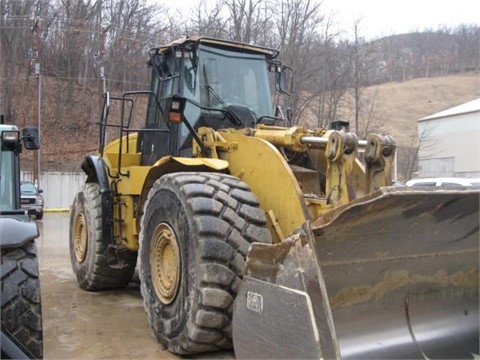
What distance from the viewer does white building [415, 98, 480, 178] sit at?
116ft

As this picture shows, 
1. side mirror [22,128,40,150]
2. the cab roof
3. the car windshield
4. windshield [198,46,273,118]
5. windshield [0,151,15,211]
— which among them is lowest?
the car windshield

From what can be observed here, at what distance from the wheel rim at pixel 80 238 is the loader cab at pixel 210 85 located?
1.64 m

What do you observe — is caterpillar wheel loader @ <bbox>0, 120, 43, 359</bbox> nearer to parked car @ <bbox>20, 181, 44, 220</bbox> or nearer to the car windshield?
parked car @ <bbox>20, 181, 44, 220</bbox>

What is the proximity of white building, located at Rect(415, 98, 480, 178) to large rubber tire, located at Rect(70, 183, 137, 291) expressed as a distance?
30016 mm

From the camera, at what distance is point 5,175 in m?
5.20

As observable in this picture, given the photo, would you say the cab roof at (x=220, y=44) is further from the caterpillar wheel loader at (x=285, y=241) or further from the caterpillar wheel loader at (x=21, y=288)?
the caterpillar wheel loader at (x=21, y=288)

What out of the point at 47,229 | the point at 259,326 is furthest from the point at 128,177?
the point at 47,229

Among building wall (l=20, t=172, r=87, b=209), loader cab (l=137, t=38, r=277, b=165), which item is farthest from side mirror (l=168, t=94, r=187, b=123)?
building wall (l=20, t=172, r=87, b=209)

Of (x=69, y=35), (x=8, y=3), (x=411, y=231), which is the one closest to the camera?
(x=411, y=231)

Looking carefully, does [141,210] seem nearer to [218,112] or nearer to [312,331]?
[218,112]

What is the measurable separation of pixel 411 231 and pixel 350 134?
913 mm

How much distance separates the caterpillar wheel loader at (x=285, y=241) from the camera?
343 cm

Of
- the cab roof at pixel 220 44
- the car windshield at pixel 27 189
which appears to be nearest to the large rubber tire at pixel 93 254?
the cab roof at pixel 220 44

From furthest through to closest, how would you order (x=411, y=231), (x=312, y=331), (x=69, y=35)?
(x=69, y=35) < (x=411, y=231) < (x=312, y=331)
